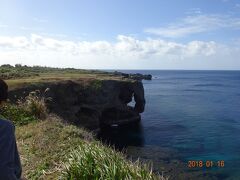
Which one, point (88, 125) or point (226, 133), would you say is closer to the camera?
point (226, 133)

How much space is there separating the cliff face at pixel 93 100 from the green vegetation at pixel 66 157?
24.4 metres

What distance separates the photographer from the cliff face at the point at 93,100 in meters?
46.4

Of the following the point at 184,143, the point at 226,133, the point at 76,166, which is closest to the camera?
the point at 76,166

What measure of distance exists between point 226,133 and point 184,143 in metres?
7.85

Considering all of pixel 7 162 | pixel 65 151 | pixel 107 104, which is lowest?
pixel 107 104

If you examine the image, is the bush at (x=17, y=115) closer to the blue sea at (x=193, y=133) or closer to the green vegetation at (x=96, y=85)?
the blue sea at (x=193, y=133)

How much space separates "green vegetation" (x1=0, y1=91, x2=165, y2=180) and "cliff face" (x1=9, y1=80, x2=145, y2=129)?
24442 mm

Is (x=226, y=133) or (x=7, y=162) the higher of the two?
(x=7, y=162)

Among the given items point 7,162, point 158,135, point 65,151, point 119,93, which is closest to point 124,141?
point 158,135

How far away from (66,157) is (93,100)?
42997 mm

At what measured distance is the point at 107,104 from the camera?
180 ft

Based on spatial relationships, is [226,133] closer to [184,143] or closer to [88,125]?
[184,143]
